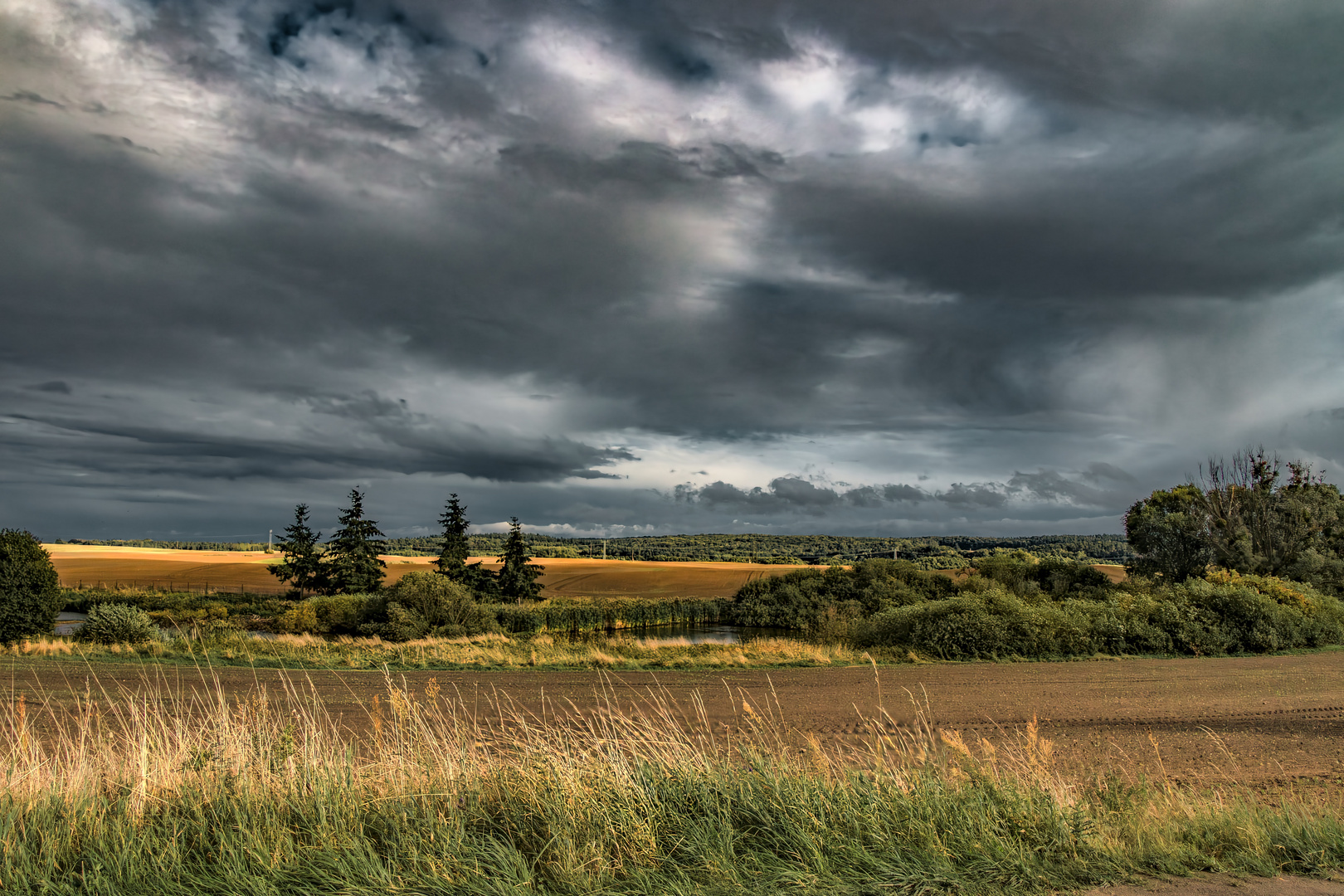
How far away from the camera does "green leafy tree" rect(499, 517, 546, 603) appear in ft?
188

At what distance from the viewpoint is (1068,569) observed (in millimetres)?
50375

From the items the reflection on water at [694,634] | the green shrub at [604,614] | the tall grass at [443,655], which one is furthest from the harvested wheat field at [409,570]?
the tall grass at [443,655]

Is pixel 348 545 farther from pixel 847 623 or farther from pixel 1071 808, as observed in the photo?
pixel 1071 808

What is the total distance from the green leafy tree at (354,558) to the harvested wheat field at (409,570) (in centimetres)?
1446

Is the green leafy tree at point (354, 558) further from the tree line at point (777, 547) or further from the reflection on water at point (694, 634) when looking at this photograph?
the tree line at point (777, 547)

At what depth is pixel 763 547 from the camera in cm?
15825

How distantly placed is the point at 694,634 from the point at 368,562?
84.2ft

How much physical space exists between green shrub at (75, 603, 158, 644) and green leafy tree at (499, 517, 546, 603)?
1090 inches

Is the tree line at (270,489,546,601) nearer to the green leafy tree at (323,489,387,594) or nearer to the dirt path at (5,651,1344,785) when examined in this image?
the green leafy tree at (323,489,387,594)

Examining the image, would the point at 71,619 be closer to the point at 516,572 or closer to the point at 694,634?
the point at 516,572

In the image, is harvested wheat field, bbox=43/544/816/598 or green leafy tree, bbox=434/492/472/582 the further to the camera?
harvested wheat field, bbox=43/544/816/598

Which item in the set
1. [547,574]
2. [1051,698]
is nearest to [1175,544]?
[1051,698]

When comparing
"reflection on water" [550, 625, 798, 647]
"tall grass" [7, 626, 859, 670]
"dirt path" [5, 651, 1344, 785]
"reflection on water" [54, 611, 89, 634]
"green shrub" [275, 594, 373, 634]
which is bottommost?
"reflection on water" [550, 625, 798, 647]

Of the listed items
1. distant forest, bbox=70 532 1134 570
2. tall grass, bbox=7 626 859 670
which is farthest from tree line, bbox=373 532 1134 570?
tall grass, bbox=7 626 859 670
